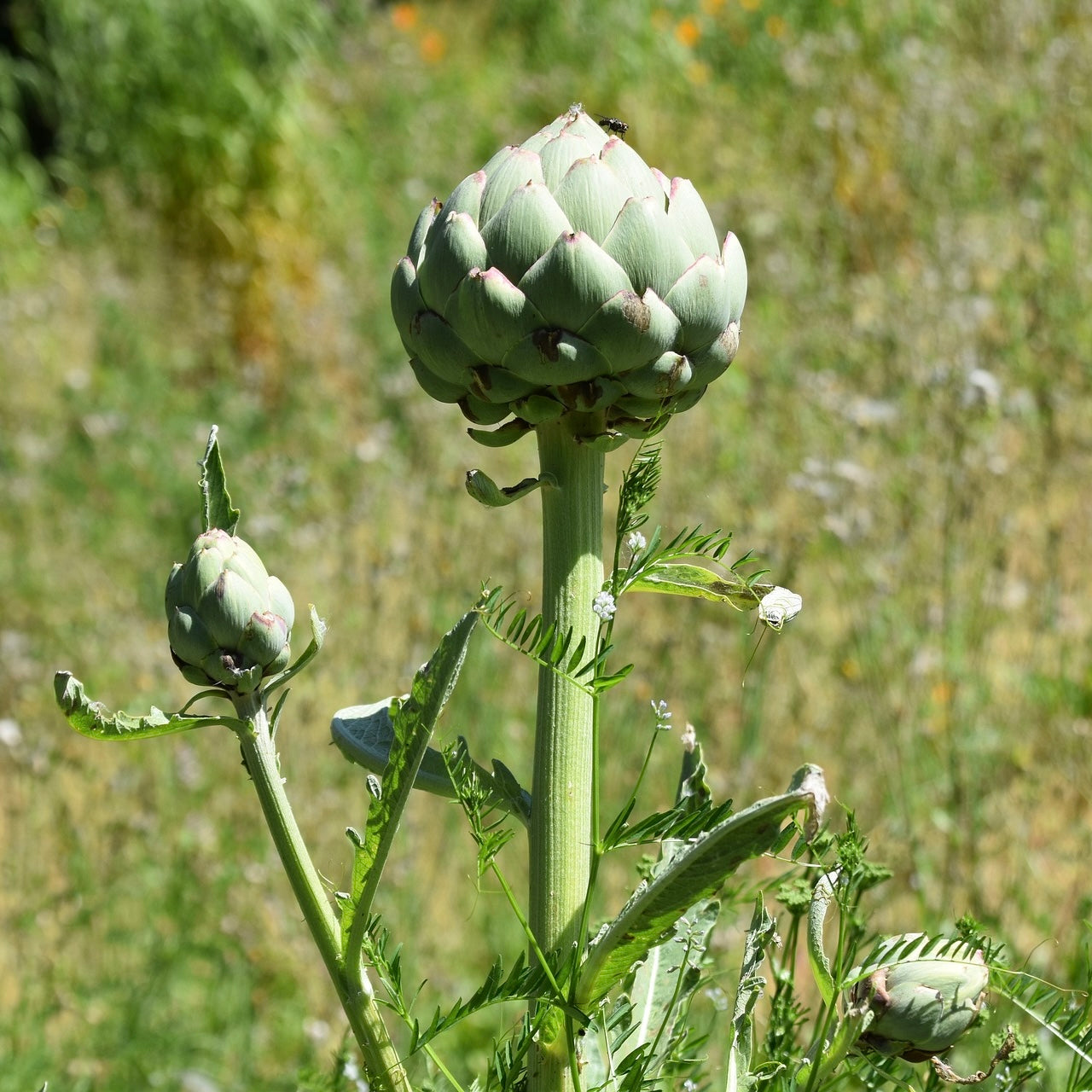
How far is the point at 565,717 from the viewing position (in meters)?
0.85

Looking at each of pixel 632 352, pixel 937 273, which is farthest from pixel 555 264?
pixel 937 273

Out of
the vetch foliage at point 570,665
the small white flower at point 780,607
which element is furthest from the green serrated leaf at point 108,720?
the small white flower at point 780,607

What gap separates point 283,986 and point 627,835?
6.27 feet

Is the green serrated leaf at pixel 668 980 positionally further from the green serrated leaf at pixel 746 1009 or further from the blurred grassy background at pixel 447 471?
the blurred grassy background at pixel 447 471

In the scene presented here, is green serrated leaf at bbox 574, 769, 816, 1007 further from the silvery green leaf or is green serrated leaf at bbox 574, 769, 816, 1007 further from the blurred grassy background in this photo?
the blurred grassy background

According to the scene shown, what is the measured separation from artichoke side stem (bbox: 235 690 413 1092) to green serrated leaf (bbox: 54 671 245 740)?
31 millimetres

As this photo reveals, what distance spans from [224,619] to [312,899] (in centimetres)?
19

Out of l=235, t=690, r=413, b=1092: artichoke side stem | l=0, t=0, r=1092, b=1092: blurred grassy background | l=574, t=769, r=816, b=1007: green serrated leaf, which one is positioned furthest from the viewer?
l=0, t=0, r=1092, b=1092: blurred grassy background

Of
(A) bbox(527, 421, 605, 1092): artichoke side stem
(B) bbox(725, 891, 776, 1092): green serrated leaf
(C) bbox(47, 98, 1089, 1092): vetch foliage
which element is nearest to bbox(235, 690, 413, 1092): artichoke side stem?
(C) bbox(47, 98, 1089, 1092): vetch foliage

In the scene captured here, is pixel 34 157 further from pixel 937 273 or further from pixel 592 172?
pixel 592 172

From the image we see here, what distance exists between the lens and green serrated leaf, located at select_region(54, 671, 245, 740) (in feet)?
2.56

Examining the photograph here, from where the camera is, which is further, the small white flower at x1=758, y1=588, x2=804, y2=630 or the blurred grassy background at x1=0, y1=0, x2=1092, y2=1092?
the blurred grassy background at x1=0, y1=0, x2=1092, y2=1092

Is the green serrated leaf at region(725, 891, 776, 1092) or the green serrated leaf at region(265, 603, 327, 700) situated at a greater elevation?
the green serrated leaf at region(265, 603, 327, 700)

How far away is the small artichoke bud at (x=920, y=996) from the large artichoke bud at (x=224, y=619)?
46cm
